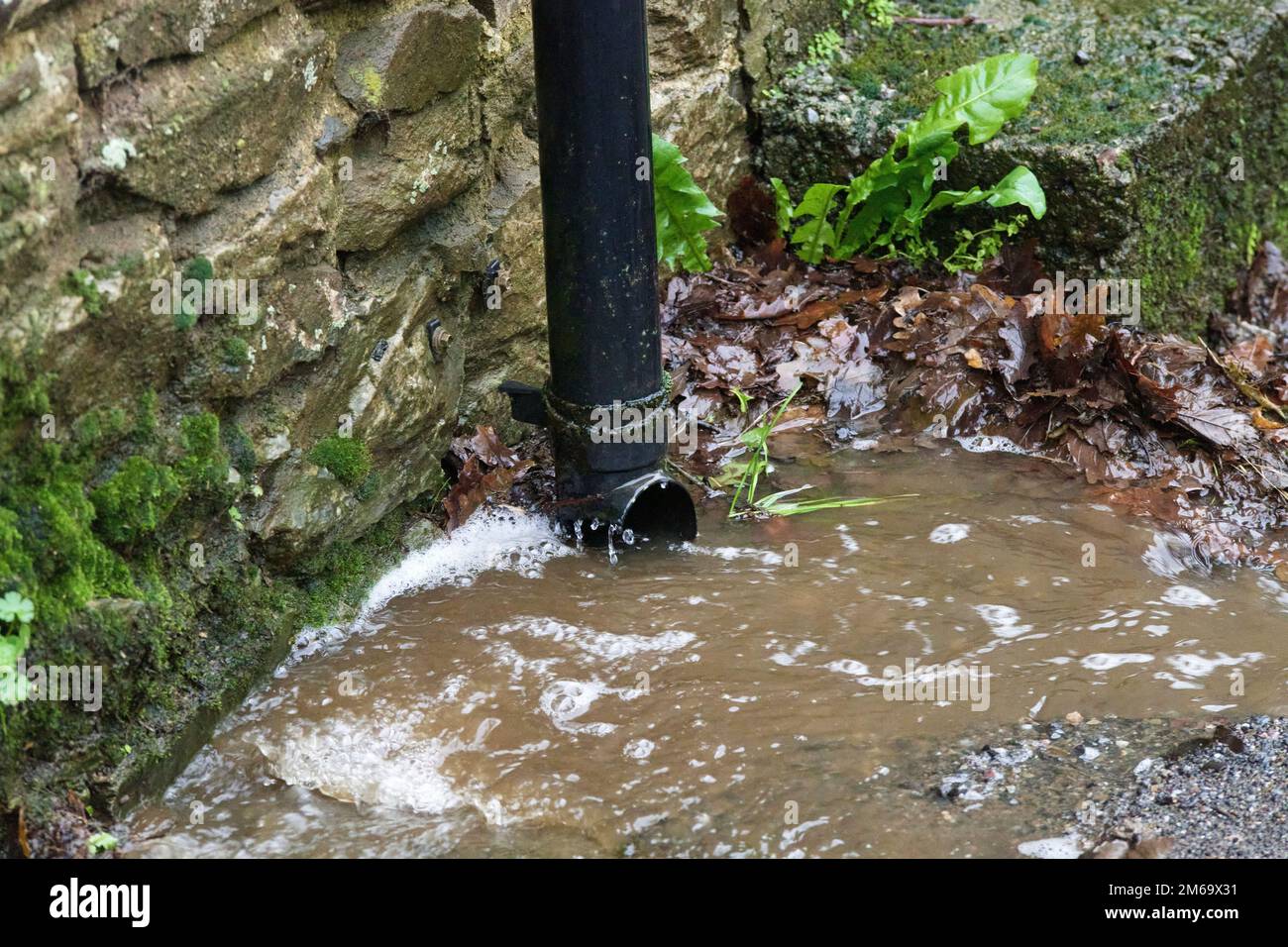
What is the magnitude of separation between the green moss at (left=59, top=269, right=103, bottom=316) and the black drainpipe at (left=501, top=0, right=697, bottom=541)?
124 cm

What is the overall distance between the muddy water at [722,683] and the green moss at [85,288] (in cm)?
99

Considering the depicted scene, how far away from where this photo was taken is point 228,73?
8.61 feet

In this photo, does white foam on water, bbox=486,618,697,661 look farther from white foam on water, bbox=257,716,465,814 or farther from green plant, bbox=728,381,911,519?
green plant, bbox=728,381,911,519

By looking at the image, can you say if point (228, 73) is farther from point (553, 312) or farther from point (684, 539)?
point (684, 539)

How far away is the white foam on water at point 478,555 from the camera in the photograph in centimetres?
336

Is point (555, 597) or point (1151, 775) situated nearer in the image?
point (1151, 775)

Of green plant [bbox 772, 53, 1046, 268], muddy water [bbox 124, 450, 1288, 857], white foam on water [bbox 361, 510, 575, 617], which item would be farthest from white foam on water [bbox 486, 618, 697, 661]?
green plant [bbox 772, 53, 1046, 268]

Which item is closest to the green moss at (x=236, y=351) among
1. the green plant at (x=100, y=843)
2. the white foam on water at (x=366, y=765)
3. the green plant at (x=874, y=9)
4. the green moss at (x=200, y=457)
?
the green moss at (x=200, y=457)

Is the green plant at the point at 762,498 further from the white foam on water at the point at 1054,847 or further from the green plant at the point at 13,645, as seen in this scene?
the green plant at the point at 13,645

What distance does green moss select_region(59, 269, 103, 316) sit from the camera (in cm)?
233

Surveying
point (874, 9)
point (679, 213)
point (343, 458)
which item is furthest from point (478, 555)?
point (874, 9)
